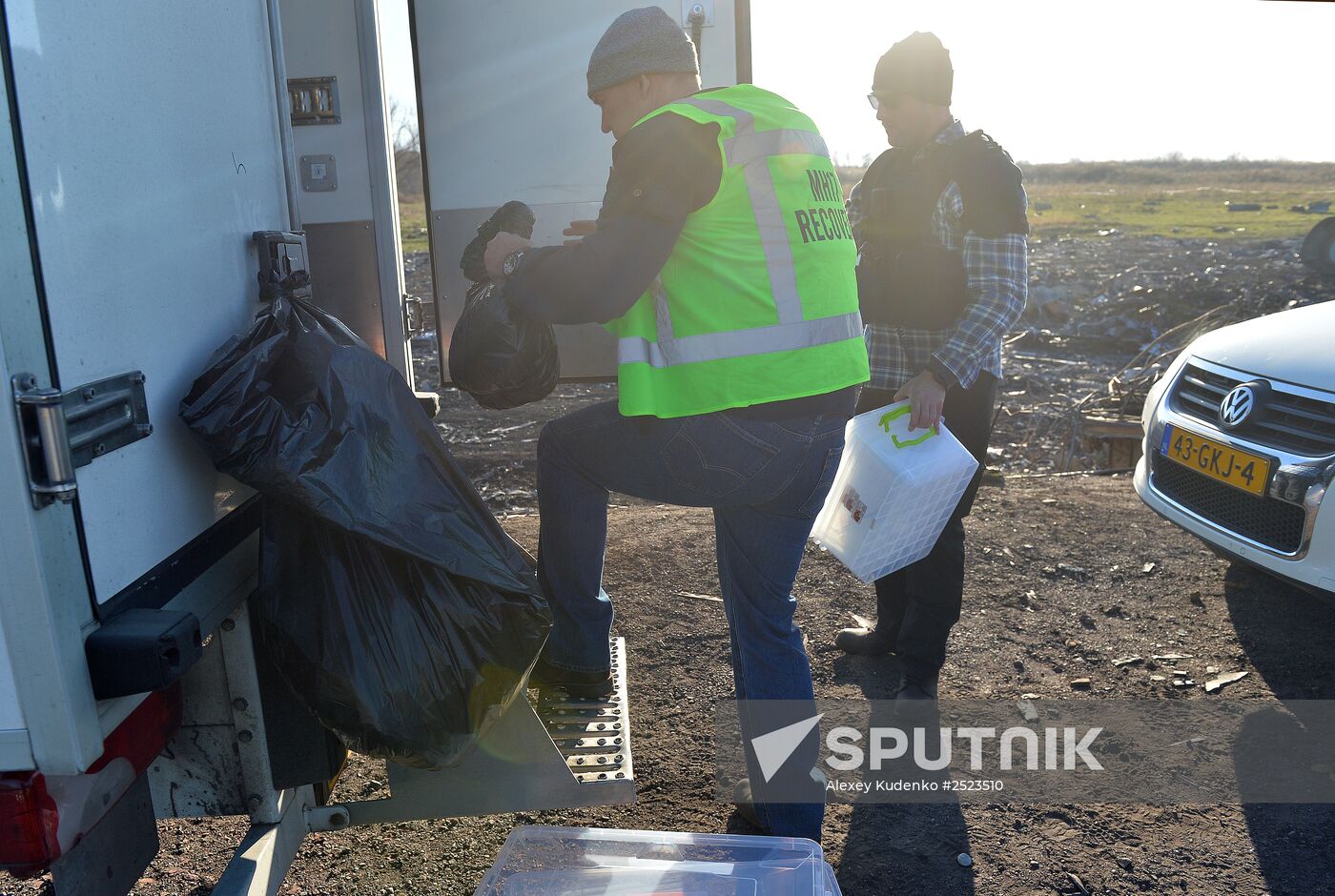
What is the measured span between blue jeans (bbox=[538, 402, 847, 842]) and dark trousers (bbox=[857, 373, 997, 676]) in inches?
32.3

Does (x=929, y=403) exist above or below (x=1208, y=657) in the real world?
above

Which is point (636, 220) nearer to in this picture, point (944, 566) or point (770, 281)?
point (770, 281)

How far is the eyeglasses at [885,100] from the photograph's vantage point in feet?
9.63

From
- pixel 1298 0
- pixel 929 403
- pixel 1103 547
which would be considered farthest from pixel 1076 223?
pixel 929 403

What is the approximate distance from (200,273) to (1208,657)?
3579 millimetres

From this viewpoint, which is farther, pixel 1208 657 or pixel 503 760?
pixel 1208 657

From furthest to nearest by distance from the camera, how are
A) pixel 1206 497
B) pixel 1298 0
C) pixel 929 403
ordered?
1. pixel 1298 0
2. pixel 1206 497
3. pixel 929 403

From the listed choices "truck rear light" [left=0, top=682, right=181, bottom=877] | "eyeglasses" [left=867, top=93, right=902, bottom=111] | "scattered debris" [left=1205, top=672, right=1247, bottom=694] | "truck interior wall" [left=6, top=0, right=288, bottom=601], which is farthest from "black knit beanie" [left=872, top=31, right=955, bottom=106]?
"truck rear light" [left=0, top=682, right=181, bottom=877]

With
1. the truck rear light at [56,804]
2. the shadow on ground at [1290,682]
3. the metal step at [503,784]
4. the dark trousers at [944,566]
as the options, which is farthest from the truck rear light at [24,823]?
the shadow on ground at [1290,682]

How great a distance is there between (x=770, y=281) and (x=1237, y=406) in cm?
222

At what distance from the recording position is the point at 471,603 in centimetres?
192

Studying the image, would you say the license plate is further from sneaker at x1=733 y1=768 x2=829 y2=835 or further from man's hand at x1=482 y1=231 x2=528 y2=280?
man's hand at x1=482 y1=231 x2=528 y2=280

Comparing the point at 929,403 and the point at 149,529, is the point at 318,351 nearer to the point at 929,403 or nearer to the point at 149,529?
the point at 149,529

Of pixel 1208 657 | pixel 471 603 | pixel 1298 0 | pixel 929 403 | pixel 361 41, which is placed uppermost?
pixel 1298 0
